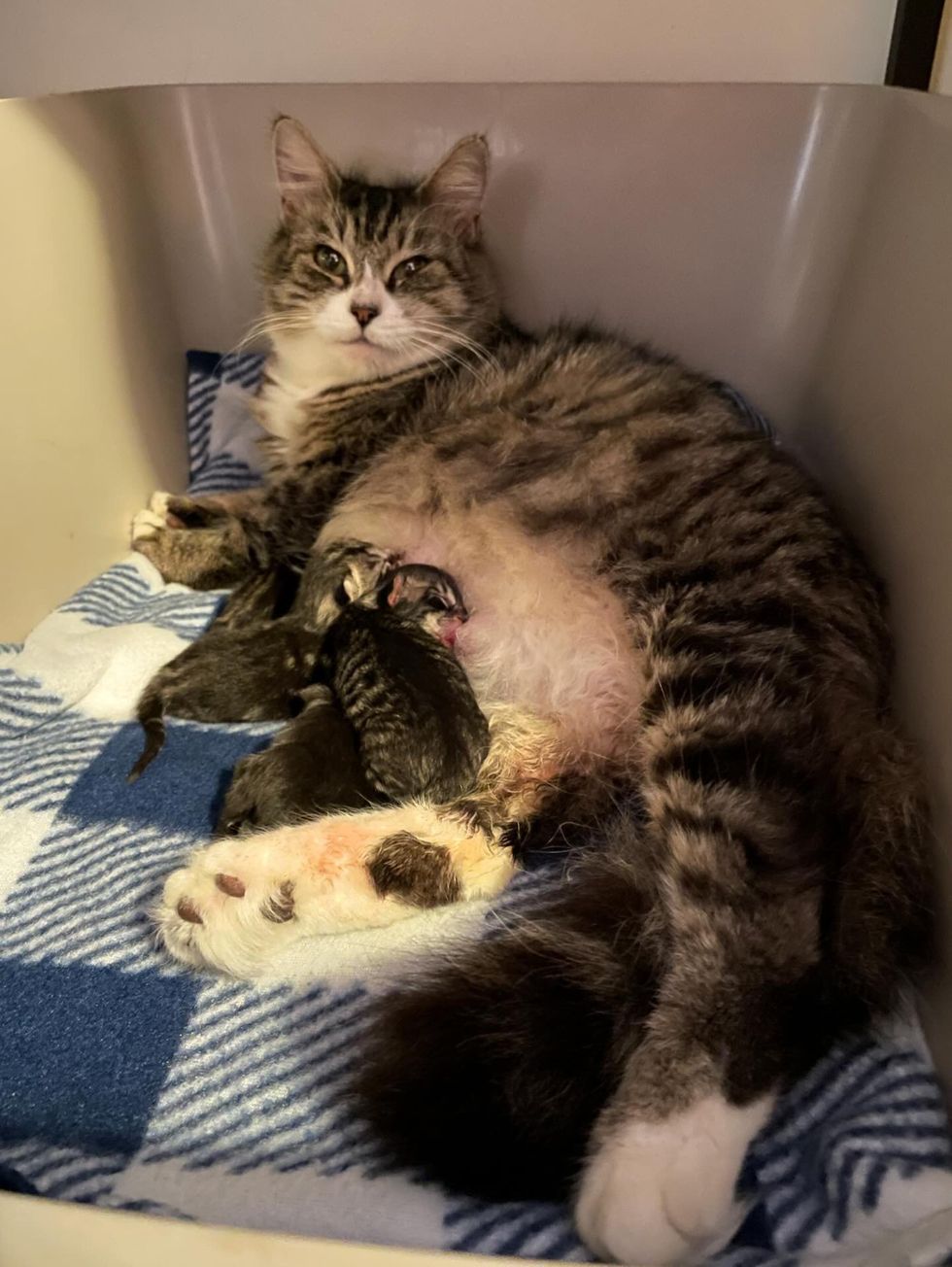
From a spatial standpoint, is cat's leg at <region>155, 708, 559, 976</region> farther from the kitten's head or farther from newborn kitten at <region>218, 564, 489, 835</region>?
the kitten's head

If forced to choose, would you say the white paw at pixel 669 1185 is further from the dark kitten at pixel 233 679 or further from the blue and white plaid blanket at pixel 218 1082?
the dark kitten at pixel 233 679

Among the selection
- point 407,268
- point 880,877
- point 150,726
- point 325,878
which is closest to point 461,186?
point 407,268

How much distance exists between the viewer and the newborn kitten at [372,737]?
1.27 meters

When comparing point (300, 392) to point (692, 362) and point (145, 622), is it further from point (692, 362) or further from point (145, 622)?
point (692, 362)

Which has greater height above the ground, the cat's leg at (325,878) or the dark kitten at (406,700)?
the dark kitten at (406,700)

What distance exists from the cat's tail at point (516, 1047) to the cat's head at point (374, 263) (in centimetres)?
110

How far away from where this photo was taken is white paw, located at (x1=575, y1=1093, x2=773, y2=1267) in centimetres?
84

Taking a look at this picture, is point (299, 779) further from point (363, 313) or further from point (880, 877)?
point (363, 313)

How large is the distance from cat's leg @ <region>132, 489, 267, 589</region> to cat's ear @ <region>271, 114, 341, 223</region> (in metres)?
0.59

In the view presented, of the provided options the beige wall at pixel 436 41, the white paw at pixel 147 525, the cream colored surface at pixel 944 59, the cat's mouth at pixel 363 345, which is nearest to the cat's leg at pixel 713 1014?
the cat's mouth at pixel 363 345

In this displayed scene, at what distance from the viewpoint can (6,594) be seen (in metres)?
1.58

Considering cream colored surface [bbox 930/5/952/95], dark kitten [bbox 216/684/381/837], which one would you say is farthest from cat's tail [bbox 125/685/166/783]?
cream colored surface [bbox 930/5/952/95]

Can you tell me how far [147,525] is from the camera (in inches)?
74.3

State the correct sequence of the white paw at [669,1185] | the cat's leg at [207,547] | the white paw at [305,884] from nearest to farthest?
the white paw at [669,1185] → the white paw at [305,884] → the cat's leg at [207,547]
